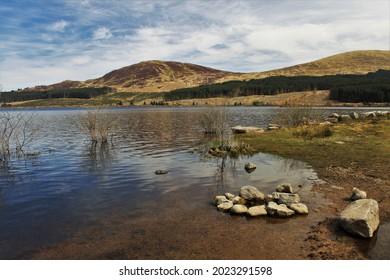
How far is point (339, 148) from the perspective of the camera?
25.5 meters

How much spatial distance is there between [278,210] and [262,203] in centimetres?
149

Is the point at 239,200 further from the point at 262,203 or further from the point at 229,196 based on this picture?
the point at 262,203

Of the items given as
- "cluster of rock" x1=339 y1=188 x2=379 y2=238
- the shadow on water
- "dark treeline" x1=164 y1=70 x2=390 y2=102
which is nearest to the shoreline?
"cluster of rock" x1=339 y1=188 x2=379 y2=238

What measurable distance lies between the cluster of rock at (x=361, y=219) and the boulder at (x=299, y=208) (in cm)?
165

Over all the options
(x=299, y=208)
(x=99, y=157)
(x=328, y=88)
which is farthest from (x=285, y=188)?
(x=328, y=88)

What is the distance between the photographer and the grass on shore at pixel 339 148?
65.5 ft

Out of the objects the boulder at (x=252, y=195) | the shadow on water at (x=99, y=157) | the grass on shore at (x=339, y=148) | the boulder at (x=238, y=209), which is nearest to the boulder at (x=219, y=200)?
the boulder at (x=238, y=209)

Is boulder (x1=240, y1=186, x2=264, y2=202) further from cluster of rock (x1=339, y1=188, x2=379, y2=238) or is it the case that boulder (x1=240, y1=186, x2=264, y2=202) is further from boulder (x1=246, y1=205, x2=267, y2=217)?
cluster of rock (x1=339, y1=188, x2=379, y2=238)

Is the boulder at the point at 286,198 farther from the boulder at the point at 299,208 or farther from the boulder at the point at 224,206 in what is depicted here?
the boulder at the point at 224,206

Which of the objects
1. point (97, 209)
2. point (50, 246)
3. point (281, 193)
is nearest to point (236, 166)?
point (281, 193)

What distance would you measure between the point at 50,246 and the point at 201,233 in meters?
5.01

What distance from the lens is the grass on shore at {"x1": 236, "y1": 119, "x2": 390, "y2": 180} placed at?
20.0 meters

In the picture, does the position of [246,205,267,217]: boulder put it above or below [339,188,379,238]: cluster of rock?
below
